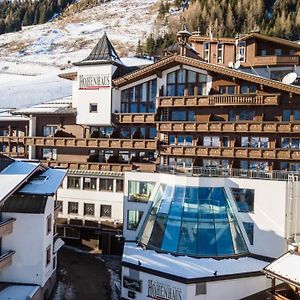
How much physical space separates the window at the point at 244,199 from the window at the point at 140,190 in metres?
6.00

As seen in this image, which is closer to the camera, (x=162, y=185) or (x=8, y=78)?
(x=162, y=185)

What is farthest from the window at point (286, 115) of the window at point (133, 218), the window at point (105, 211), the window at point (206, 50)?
the window at point (206, 50)

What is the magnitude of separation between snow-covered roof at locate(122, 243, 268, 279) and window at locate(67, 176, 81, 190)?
31.0 ft

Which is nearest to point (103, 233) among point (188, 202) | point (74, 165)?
point (74, 165)

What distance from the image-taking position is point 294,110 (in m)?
30.2

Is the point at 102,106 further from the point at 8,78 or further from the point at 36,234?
the point at 8,78

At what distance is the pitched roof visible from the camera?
29817mm

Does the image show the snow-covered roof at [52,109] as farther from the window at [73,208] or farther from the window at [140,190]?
the window at [140,190]

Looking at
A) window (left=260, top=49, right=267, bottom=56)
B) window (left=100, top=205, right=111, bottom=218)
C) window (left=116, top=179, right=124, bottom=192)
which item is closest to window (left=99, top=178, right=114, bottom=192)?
window (left=116, top=179, right=124, bottom=192)

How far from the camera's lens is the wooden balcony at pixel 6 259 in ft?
72.7

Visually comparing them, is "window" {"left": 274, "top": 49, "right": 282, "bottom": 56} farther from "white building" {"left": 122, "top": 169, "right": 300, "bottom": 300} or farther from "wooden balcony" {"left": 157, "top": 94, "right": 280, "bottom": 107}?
"white building" {"left": 122, "top": 169, "right": 300, "bottom": 300}

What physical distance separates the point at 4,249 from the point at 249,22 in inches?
3592

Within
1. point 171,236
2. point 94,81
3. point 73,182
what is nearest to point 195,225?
point 171,236

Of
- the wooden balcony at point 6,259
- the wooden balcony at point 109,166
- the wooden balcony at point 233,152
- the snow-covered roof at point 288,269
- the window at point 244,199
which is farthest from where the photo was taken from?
the wooden balcony at point 109,166
